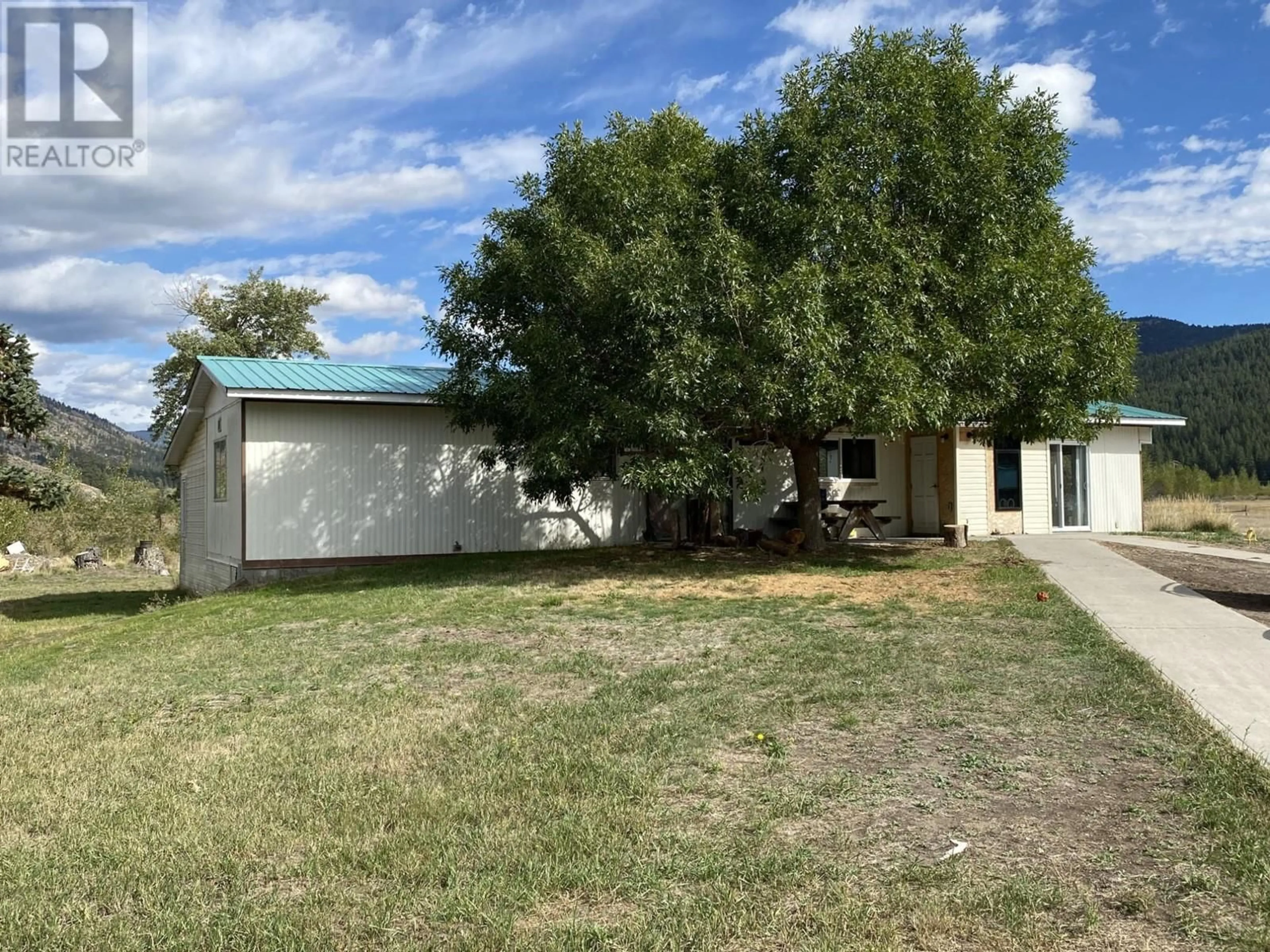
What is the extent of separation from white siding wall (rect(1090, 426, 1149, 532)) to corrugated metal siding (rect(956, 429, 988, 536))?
2808mm

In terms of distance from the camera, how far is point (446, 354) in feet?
49.8

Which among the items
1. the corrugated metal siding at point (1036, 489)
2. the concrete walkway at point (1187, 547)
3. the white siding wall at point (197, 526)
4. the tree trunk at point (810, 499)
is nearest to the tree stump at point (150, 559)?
the white siding wall at point (197, 526)

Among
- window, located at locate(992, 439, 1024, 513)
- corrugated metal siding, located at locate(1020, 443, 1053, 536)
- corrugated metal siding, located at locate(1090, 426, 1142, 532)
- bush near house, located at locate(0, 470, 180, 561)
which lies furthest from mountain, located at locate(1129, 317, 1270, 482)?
bush near house, located at locate(0, 470, 180, 561)

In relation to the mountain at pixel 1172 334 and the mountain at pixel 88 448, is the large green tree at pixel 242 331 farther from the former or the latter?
the mountain at pixel 1172 334

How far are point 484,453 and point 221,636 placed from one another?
5.74 m

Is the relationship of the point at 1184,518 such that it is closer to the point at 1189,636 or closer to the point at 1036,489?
the point at 1036,489

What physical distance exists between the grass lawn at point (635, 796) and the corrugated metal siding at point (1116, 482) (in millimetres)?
13301

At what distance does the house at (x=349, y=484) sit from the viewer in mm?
15547

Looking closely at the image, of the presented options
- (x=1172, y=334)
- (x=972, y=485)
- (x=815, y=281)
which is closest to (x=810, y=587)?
(x=815, y=281)

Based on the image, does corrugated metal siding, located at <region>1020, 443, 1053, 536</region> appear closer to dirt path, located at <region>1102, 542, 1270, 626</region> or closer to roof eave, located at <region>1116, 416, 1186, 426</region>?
roof eave, located at <region>1116, 416, 1186, 426</region>

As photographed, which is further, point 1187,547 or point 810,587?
point 1187,547

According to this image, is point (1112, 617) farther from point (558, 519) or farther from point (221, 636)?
point (558, 519)

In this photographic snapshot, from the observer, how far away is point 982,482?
780 inches

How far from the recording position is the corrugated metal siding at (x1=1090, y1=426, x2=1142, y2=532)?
2088 centimetres
